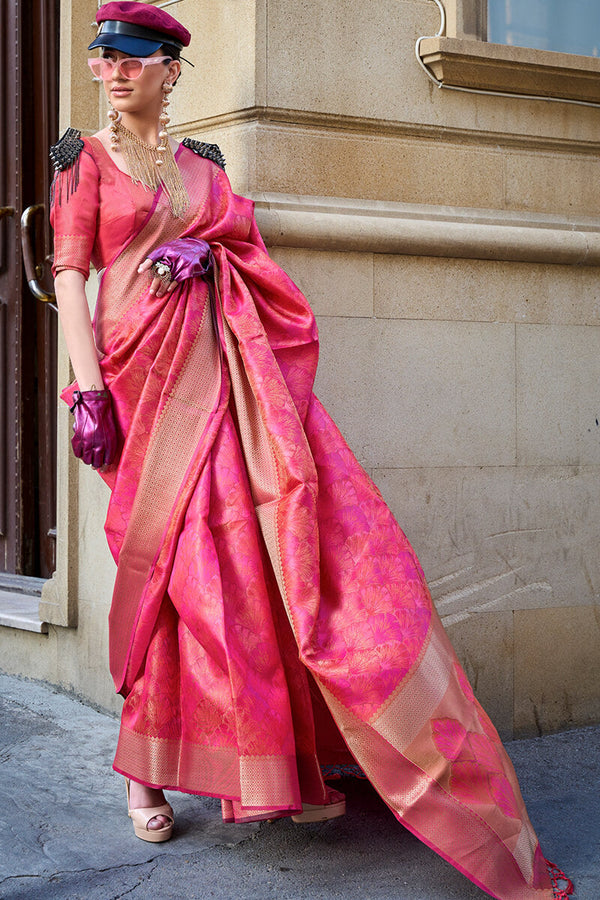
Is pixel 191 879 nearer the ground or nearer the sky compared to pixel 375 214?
nearer the ground

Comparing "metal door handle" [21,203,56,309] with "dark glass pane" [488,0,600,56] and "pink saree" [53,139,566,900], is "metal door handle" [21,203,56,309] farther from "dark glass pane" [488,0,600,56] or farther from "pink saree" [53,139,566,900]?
"dark glass pane" [488,0,600,56]

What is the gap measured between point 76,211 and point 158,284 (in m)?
0.29

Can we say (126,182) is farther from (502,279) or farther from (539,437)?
(539,437)

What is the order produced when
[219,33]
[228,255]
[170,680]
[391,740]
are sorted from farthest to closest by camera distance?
1. [219,33]
2. [228,255]
3. [170,680]
4. [391,740]

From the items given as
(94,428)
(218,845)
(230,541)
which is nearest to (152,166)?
(94,428)

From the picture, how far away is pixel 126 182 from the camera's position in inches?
123

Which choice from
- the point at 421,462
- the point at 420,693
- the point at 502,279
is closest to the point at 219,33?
the point at 502,279

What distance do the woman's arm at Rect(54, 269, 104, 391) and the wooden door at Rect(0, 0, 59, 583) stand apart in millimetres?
2313

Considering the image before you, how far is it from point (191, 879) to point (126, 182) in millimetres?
1829

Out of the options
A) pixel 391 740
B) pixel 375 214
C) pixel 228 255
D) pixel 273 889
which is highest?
pixel 375 214

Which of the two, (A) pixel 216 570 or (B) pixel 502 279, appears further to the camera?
(B) pixel 502 279

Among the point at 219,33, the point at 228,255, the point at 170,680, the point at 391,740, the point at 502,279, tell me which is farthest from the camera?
the point at 502,279

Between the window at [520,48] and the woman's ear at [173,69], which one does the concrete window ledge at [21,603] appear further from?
the window at [520,48]

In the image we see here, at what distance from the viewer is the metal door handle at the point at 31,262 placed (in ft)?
15.3
